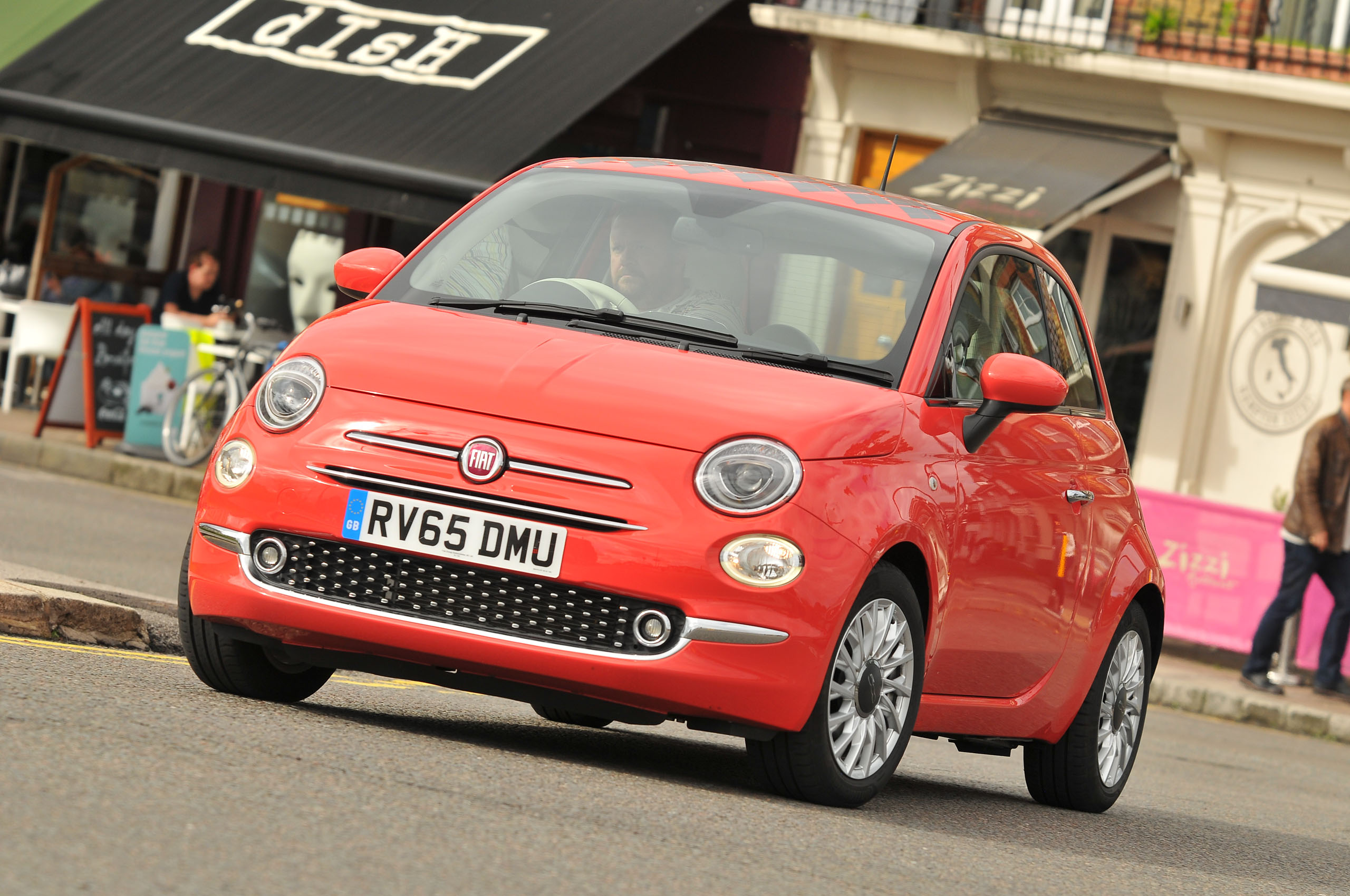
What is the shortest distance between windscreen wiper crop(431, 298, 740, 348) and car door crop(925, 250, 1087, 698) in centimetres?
66

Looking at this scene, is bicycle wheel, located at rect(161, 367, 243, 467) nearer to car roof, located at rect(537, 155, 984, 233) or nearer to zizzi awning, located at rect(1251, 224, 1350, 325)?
zizzi awning, located at rect(1251, 224, 1350, 325)

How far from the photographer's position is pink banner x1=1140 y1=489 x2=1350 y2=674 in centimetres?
1569

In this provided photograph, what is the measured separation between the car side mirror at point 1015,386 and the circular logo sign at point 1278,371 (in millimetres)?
13231

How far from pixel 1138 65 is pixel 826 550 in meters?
14.3

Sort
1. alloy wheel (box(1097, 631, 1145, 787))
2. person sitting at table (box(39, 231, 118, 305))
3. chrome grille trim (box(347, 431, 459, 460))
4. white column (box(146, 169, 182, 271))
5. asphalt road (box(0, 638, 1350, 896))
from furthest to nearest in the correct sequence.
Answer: white column (box(146, 169, 182, 271)) < person sitting at table (box(39, 231, 118, 305)) < alloy wheel (box(1097, 631, 1145, 787)) < chrome grille trim (box(347, 431, 459, 460)) < asphalt road (box(0, 638, 1350, 896))

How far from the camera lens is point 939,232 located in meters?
6.43

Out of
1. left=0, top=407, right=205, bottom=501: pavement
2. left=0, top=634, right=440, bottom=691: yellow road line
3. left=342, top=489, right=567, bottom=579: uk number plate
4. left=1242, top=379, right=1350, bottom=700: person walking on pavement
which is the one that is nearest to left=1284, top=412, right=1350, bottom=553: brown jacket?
left=1242, top=379, right=1350, bottom=700: person walking on pavement

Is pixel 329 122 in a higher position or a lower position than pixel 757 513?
higher

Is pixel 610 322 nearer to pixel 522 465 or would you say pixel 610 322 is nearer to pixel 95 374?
pixel 522 465

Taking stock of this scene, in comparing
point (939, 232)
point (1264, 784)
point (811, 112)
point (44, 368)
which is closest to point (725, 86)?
point (811, 112)

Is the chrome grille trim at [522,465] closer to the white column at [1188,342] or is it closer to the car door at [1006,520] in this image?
the car door at [1006,520]

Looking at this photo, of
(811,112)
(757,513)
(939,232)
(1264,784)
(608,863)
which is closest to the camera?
(608,863)

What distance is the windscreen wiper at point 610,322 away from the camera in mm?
5844

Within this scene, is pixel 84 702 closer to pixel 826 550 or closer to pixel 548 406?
pixel 548 406
